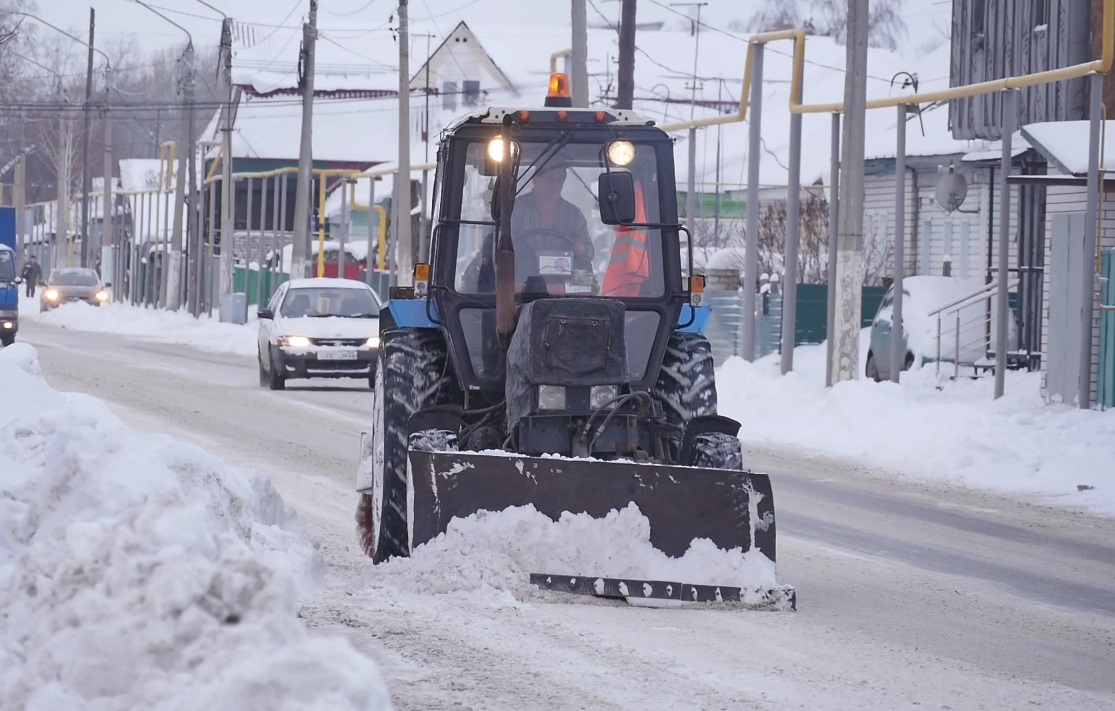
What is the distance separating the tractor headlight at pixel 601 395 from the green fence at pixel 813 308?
19.7 metres

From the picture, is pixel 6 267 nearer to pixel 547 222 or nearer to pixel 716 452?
pixel 547 222

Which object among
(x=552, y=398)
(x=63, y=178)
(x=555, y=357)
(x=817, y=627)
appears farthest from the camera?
(x=63, y=178)

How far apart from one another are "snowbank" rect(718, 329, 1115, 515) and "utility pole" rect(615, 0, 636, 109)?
17.1ft

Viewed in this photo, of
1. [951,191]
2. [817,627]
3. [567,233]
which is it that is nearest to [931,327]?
[951,191]

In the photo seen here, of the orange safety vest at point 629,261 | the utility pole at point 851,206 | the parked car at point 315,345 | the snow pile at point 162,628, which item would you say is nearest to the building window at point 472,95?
the parked car at point 315,345

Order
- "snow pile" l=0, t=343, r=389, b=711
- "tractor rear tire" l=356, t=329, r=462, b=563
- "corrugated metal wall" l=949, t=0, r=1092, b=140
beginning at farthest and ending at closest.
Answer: "corrugated metal wall" l=949, t=0, r=1092, b=140 → "tractor rear tire" l=356, t=329, r=462, b=563 → "snow pile" l=0, t=343, r=389, b=711

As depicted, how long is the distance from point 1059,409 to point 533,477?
10.8 metres

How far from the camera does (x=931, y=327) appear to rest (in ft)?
81.0

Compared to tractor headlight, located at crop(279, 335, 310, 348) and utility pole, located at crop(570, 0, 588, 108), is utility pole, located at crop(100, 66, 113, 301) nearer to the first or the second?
utility pole, located at crop(570, 0, 588, 108)

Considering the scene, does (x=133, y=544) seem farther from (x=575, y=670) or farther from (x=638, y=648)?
(x=638, y=648)

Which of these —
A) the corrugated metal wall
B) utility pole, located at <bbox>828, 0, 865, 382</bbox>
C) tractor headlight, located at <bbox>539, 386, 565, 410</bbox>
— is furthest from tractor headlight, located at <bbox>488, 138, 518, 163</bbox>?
the corrugated metal wall

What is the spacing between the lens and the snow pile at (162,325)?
1487 inches

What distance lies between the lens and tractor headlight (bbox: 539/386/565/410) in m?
8.36

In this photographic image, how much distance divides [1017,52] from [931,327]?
18.4 feet
